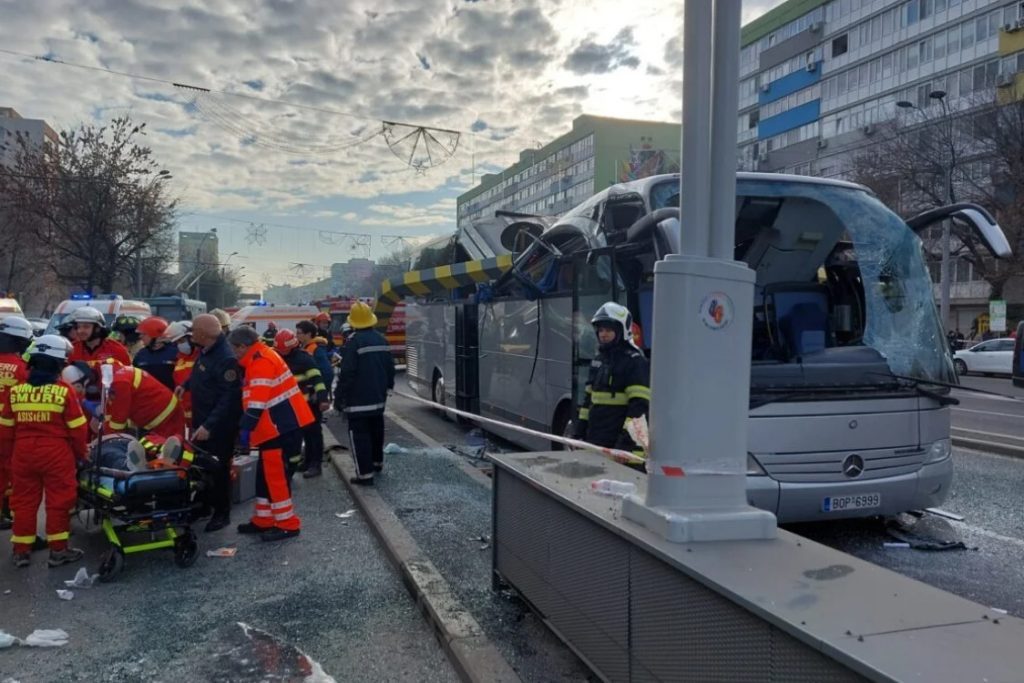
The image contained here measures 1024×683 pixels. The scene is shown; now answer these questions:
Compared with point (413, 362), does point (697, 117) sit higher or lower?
higher

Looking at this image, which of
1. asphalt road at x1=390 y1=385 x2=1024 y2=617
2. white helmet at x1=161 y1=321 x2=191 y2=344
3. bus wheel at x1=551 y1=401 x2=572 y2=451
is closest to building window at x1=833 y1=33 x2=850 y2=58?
asphalt road at x1=390 y1=385 x2=1024 y2=617

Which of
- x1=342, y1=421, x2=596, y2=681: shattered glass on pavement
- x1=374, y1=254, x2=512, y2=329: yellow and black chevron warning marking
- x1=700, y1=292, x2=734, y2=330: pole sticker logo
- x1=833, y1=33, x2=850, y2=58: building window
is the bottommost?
x1=342, y1=421, x2=596, y2=681: shattered glass on pavement

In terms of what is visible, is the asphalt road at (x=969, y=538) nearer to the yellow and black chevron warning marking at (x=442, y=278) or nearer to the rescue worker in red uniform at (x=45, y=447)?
the rescue worker in red uniform at (x=45, y=447)

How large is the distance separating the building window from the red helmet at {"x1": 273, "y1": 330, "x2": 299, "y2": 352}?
51519 millimetres

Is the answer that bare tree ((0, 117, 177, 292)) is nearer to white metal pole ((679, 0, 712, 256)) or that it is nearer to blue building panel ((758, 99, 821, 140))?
white metal pole ((679, 0, 712, 256))

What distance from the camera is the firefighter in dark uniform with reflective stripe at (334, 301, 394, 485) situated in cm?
777

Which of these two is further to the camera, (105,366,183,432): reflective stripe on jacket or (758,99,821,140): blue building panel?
(758,99,821,140): blue building panel

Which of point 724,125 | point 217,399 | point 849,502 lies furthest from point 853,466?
point 217,399

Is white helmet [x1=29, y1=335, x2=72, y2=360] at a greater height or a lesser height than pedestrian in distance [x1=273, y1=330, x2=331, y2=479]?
greater

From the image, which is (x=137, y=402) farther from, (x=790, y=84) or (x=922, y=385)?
(x=790, y=84)

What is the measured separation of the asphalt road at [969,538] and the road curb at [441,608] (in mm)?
834

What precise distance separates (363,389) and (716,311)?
5.48 meters

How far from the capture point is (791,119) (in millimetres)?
54125

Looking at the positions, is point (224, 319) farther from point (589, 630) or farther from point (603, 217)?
point (589, 630)
